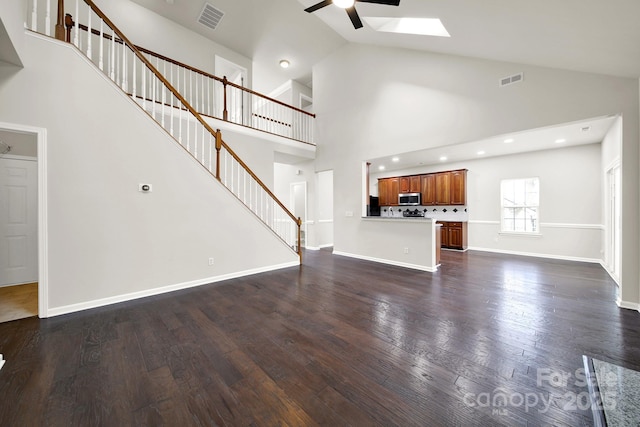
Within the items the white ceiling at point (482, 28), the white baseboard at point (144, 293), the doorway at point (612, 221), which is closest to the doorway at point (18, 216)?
the white baseboard at point (144, 293)

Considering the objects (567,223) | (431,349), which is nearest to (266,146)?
(431,349)

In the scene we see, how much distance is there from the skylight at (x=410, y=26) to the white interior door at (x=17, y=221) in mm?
6324

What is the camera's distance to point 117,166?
312 cm

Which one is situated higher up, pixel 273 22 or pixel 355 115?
pixel 273 22

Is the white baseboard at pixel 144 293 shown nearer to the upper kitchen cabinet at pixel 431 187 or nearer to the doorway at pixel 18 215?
the doorway at pixel 18 215

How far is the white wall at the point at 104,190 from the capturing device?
8.95 feet

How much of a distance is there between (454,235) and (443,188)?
1.39 metres

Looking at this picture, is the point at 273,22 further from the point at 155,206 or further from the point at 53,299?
the point at 53,299

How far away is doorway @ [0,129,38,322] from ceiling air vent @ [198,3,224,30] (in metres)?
4.17

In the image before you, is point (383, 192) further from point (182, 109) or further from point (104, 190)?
point (104, 190)

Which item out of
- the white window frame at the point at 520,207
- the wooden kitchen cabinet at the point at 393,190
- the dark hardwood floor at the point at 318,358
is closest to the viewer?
the dark hardwood floor at the point at 318,358

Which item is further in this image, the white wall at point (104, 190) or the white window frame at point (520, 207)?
the white window frame at point (520, 207)

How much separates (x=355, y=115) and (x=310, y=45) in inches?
92.4

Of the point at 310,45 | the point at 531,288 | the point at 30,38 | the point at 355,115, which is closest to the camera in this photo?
the point at 30,38
